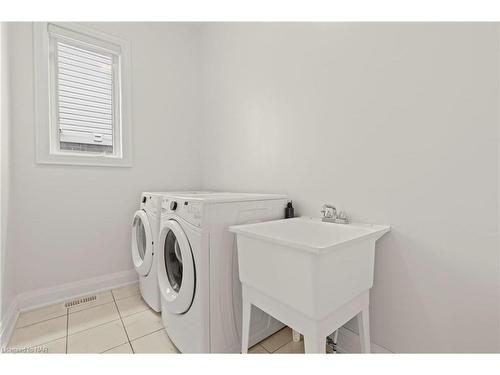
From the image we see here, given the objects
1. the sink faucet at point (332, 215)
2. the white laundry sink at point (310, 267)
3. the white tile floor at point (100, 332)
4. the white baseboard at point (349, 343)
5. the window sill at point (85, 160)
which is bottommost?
the white tile floor at point (100, 332)

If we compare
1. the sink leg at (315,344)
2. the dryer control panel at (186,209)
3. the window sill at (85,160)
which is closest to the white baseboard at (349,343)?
the sink leg at (315,344)

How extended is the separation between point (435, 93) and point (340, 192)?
2.06ft

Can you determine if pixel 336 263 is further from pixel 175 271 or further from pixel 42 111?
pixel 42 111

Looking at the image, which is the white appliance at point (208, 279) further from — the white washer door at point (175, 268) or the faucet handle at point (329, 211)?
the faucet handle at point (329, 211)

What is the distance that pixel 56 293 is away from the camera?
71.2 inches

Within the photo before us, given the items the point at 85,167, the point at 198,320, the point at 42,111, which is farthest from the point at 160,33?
the point at 198,320

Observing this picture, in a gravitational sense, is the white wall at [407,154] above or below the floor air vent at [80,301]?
above

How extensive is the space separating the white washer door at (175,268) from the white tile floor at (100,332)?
0.96 feet

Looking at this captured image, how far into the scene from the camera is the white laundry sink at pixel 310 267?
0.84m

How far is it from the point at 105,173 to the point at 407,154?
2.19 metres

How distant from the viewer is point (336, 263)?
2.94 ft

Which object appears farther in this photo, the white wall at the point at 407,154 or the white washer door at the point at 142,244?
the white washer door at the point at 142,244

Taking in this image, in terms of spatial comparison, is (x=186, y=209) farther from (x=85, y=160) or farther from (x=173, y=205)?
(x=85, y=160)
